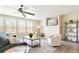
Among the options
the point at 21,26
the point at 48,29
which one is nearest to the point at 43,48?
the point at 48,29

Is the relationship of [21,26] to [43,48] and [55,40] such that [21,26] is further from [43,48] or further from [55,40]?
[55,40]

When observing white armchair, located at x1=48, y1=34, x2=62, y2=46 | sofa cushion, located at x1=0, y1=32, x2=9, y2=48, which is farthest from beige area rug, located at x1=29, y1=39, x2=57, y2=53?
sofa cushion, located at x1=0, y1=32, x2=9, y2=48

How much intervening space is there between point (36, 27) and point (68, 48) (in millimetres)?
741

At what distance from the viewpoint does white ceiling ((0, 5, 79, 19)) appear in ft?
4.48

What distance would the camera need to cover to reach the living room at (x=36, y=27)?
139 centimetres

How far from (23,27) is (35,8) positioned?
1.46 feet

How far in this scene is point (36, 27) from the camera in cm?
152

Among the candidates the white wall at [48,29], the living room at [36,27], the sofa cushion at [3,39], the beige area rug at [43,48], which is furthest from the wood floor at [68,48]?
the sofa cushion at [3,39]

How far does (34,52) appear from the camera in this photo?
145 cm

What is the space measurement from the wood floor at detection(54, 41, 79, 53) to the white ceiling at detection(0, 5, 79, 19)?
61 centimetres

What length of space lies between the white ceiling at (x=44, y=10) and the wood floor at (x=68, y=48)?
0.61 meters

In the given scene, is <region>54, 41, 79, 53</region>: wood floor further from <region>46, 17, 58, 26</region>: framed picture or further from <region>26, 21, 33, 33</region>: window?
<region>26, 21, 33, 33</region>: window
